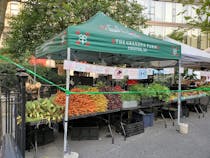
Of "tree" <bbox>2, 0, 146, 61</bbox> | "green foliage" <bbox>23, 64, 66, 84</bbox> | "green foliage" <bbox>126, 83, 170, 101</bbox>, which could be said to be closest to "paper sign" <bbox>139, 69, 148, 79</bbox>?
"green foliage" <bbox>126, 83, 170, 101</bbox>

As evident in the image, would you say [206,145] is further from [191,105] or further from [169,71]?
[191,105]

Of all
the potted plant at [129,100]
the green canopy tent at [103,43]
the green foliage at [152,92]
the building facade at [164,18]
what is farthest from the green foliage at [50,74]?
the building facade at [164,18]

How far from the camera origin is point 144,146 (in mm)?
4094

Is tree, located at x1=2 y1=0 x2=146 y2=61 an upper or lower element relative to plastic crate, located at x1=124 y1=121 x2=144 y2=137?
upper

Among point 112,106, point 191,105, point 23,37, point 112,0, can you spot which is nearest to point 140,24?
point 112,0

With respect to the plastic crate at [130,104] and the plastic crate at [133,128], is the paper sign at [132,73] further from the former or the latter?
the plastic crate at [133,128]

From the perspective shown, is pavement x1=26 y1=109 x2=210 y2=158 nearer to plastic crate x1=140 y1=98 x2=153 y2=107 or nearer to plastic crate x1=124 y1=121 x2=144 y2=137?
plastic crate x1=124 y1=121 x2=144 y2=137

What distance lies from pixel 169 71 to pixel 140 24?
5.94 meters

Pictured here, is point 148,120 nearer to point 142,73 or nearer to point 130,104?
point 130,104

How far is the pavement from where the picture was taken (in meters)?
3.68

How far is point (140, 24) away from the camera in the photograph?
10.9 m

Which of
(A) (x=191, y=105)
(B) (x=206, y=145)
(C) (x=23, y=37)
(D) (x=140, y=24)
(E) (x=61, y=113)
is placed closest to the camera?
(E) (x=61, y=113)

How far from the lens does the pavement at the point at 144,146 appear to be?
3.68 m

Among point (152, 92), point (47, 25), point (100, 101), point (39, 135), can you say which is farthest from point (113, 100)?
point (47, 25)
